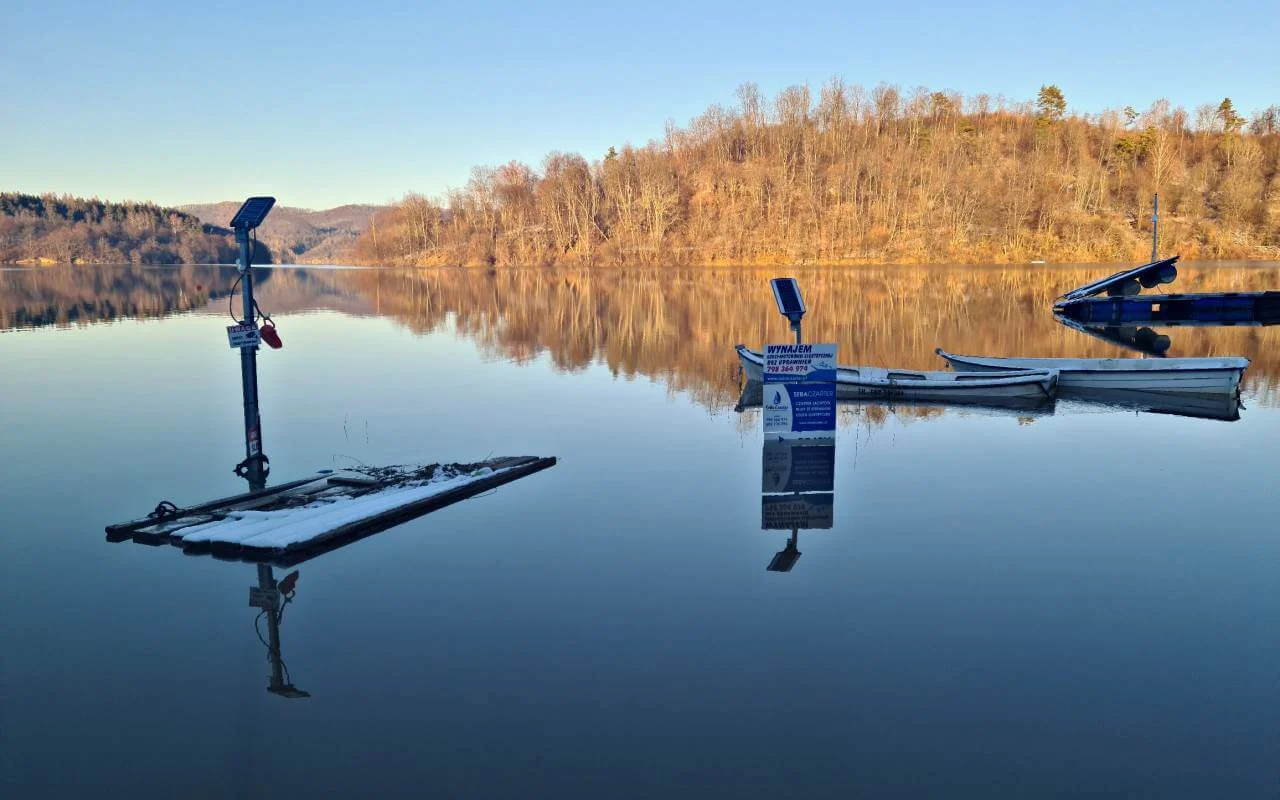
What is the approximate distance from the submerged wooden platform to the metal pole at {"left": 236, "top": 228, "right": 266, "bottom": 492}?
4.82 ft

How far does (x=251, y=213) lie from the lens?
15445 mm

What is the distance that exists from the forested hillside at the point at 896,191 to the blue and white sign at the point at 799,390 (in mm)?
96906

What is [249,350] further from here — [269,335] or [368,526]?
[368,526]

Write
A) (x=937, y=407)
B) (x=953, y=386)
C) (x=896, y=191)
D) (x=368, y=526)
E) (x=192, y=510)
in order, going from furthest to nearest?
(x=896, y=191), (x=953, y=386), (x=937, y=407), (x=192, y=510), (x=368, y=526)

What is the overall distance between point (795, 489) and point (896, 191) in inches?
4485

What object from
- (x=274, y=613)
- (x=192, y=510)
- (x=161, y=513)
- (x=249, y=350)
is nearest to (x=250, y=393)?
(x=249, y=350)

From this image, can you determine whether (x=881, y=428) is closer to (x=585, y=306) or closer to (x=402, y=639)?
(x=402, y=639)

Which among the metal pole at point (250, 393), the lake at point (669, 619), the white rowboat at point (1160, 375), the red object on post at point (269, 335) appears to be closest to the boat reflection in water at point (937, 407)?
the lake at point (669, 619)

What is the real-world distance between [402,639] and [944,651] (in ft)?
16.3

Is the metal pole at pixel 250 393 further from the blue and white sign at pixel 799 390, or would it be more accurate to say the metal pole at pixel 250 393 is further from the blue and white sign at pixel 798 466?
the blue and white sign at pixel 799 390

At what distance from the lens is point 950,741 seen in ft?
22.2

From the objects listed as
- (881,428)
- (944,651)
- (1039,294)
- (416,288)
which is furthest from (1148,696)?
(416,288)

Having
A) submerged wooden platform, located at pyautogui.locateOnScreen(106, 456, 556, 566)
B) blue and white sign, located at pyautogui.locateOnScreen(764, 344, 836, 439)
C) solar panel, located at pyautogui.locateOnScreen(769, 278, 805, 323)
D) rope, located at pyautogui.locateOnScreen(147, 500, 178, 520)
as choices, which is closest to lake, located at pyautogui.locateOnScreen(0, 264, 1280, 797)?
submerged wooden platform, located at pyautogui.locateOnScreen(106, 456, 556, 566)

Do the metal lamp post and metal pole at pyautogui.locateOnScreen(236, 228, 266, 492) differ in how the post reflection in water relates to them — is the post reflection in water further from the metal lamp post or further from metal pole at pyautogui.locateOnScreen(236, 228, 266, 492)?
the metal lamp post
